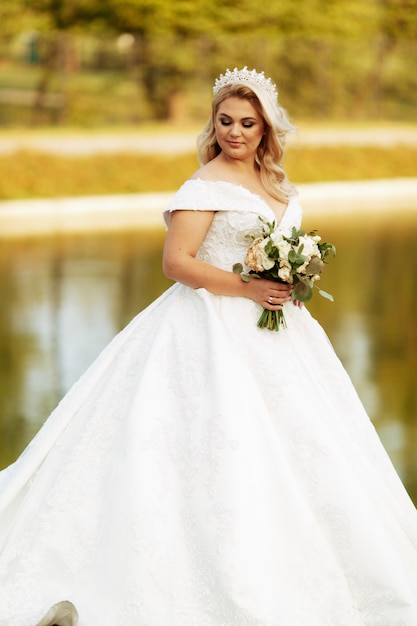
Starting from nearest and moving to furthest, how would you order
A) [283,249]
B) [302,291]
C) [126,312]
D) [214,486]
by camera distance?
1. [214,486]
2. [283,249]
3. [302,291]
4. [126,312]

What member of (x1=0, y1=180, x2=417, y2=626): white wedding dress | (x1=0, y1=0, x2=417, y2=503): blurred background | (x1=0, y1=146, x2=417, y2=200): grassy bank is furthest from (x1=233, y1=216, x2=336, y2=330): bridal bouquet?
(x1=0, y1=146, x2=417, y2=200): grassy bank

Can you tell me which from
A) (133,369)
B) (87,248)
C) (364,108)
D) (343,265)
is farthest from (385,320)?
(364,108)

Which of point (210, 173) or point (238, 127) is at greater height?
point (238, 127)

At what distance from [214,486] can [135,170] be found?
1821 centimetres

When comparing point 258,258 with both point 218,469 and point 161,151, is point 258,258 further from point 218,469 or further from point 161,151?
point 161,151

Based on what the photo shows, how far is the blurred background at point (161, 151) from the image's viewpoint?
30.3 ft

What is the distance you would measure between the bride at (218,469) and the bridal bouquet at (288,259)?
2.4 inches

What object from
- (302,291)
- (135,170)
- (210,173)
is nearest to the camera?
(302,291)

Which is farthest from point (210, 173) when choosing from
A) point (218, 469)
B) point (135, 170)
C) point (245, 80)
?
point (135, 170)

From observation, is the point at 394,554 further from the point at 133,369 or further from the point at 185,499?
the point at 133,369

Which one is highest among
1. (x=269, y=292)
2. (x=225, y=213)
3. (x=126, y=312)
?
(x=225, y=213)

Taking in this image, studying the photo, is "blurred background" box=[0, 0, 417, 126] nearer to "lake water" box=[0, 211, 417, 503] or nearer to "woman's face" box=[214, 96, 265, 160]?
"lake water" box=[0, 211, 417, 503]

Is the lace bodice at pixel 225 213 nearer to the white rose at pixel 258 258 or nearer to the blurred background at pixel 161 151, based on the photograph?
the white rose at pixel 258 258

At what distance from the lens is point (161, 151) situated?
2372 centimetres
